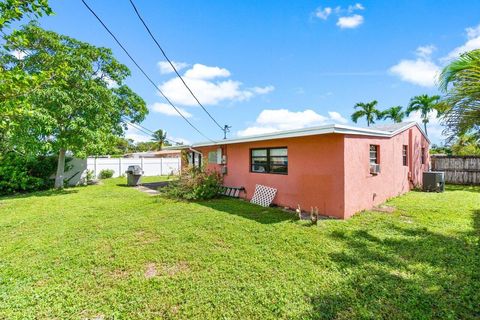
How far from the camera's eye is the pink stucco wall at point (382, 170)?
21.3 ft

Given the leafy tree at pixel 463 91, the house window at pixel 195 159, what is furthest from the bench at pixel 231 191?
the leafy tree at pixel 463 91

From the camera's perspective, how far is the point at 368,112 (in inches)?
1015

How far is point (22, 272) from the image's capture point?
12.1 feet

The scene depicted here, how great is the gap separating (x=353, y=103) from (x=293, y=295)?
2759cm

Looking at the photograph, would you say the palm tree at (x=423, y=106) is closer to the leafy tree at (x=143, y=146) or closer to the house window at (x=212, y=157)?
the house window at (x=212, y=157)

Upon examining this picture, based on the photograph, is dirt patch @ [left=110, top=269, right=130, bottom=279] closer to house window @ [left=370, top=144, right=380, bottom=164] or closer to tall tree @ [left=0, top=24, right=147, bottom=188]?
house window @ [left=370, top=144, right=380, bottom=164]

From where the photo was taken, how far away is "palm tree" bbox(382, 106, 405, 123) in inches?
959

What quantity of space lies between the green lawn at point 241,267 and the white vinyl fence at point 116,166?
21.5 ft

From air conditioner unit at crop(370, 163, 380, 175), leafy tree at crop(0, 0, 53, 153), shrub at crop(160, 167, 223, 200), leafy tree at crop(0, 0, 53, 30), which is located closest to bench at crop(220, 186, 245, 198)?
shrub at crop(160, 167, 223, 200)

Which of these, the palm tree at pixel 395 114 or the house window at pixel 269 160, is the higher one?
the palm tree at pixel 395 114

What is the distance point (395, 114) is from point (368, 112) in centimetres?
257

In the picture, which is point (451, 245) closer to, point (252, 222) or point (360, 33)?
point (252, 222)

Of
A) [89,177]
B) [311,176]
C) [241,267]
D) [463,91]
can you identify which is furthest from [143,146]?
[463,91]

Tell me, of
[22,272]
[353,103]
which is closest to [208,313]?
[22,272]
